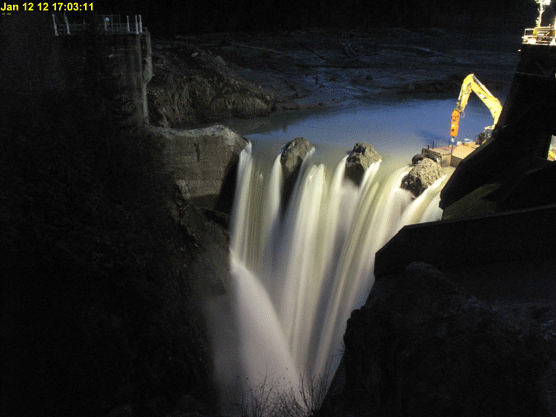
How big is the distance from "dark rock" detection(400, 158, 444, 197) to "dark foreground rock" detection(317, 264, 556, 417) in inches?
278

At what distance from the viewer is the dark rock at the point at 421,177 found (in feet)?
45.9

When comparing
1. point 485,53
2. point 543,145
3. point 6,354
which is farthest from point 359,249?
point 485,53

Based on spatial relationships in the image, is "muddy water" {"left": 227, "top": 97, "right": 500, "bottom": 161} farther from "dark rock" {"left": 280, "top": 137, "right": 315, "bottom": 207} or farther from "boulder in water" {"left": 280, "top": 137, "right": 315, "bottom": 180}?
"dark rock" {"left": 280, "top": 137, "right": 315, "bottom": 207}

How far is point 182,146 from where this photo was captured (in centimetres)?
1708

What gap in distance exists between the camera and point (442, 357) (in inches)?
224

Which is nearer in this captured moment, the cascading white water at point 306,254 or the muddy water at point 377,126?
the cascading white water at point 306,254

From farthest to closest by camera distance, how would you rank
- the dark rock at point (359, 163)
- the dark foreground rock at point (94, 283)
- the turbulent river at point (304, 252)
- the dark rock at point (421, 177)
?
the dark rock at point (359, 163)
the dark rock at point (421, 177)
the turbulent river at point (304, 252)
the dark foreground rock at point (94, 283)

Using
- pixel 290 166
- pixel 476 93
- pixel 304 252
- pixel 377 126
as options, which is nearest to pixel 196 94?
pixel 377 126

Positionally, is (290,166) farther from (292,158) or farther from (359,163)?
(359,163)

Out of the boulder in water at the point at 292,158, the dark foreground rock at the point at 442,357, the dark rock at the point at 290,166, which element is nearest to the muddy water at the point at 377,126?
the boulder in water at the point at 292,158

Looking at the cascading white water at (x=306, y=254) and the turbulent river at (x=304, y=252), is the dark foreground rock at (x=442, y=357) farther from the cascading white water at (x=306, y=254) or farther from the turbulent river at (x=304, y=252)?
the cascading white water at (x=306, y=254)

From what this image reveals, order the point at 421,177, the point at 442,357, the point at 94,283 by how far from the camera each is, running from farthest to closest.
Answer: the point at 421,177, the point at 94,283, the point at 442,357

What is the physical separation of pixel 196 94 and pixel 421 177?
588 inches

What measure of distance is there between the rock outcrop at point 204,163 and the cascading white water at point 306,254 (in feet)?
3.03
